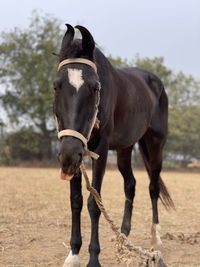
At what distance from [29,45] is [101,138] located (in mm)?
38813

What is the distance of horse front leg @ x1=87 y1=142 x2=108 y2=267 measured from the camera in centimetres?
471

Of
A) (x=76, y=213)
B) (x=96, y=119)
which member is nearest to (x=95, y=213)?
(x=76, y=213)

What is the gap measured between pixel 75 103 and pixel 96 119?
473 mm

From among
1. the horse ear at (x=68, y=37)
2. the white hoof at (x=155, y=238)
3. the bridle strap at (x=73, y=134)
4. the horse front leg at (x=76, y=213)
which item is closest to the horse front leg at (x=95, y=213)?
the horse front leg at (x=76, y=213)

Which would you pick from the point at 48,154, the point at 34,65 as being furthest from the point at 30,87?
the point at 48,154

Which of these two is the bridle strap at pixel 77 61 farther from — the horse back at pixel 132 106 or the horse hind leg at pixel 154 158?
the horse hind leg at pixel 154 158

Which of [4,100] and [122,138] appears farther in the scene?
[4,100]

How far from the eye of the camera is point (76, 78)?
413cm

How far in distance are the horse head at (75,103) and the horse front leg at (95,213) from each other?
814 mm

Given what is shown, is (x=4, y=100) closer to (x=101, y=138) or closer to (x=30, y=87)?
(x=30, y=87)

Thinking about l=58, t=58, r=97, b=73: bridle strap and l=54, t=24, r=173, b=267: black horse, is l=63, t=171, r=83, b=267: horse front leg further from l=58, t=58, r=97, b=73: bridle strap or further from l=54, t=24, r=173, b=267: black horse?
l=58, t=58, r=97, b=73: bridle strap

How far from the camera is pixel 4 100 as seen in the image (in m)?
41.7

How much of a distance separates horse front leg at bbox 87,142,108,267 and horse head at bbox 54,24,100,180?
81cm

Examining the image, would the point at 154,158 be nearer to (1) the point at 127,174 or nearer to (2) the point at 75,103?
(1) the point at 127,174
